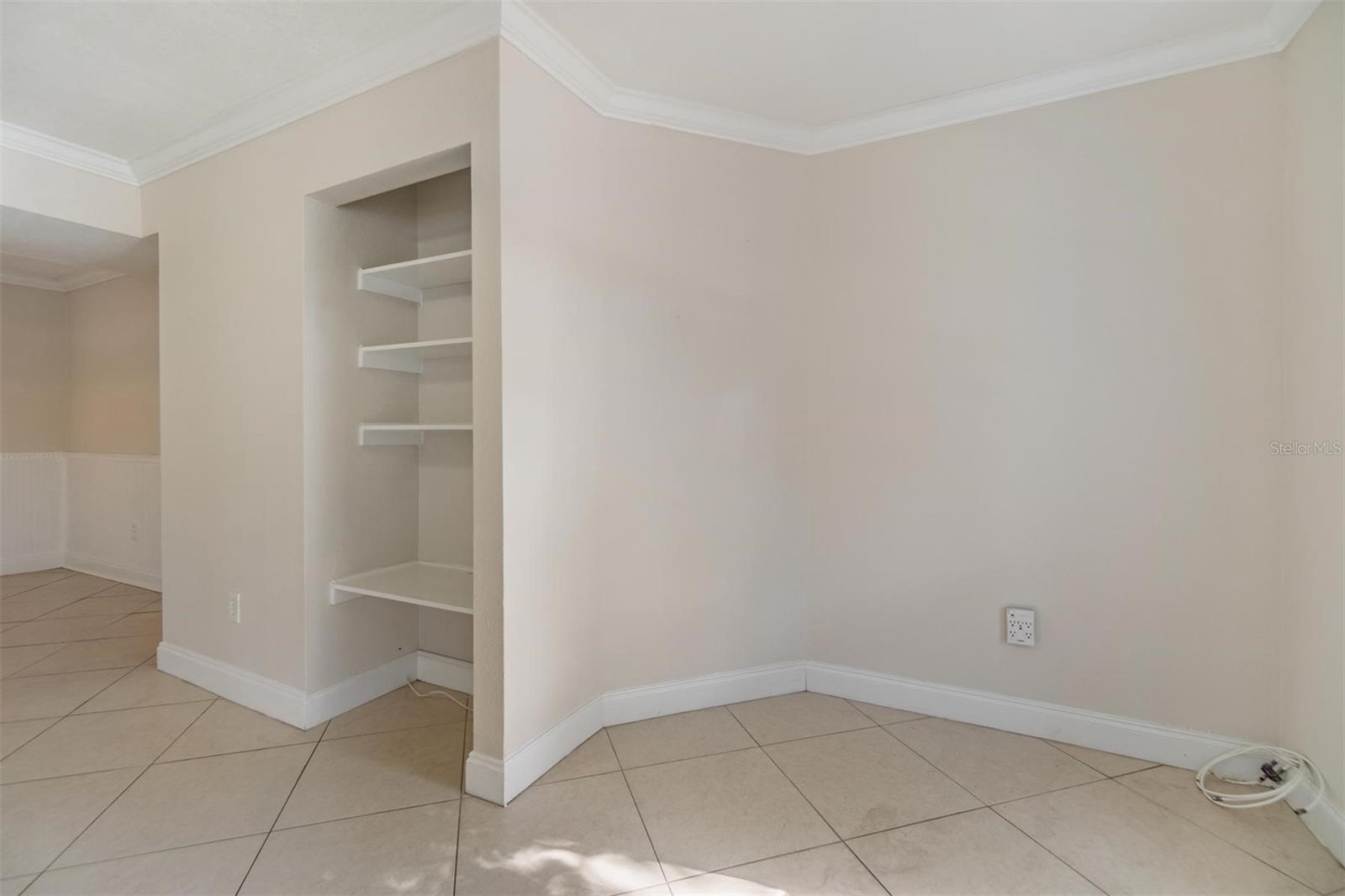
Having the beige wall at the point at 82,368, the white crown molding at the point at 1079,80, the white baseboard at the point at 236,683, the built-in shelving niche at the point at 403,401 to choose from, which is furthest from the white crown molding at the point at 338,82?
the white baseboard at the point at 236,683

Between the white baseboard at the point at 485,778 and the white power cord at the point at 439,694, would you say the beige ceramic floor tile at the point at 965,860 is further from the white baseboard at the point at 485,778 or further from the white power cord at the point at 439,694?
the white power cord at the point at 439,694

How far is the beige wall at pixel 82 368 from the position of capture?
3.97 m

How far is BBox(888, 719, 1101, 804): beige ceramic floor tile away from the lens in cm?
177

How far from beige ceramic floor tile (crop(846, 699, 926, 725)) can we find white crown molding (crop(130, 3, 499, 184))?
2755mm

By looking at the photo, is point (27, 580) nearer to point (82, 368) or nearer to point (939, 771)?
point (82, 368)

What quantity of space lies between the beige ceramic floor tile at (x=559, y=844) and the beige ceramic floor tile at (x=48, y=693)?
6.50 feet

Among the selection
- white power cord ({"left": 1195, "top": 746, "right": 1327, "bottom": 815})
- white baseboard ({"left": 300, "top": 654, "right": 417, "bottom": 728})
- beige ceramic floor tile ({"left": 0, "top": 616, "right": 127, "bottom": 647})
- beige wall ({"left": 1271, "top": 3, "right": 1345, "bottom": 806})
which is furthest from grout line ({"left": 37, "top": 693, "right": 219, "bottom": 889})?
beige wall ({"left": 1271, "top": 3, "right": 1345, "bottom": 806})

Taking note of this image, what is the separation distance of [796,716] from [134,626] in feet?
12.4

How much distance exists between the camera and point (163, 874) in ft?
4.69

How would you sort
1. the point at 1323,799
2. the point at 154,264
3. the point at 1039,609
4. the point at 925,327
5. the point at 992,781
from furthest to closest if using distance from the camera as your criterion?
the point at 154,264 < the point at 925,327 < the point at 1039,609 < the point at 992,781 < the point at 1323,799

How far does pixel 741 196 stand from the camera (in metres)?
2.34

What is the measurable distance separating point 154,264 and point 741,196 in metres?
3.51

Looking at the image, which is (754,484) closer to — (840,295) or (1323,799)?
(840,295)

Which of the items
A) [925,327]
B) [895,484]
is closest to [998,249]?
[925,327]
